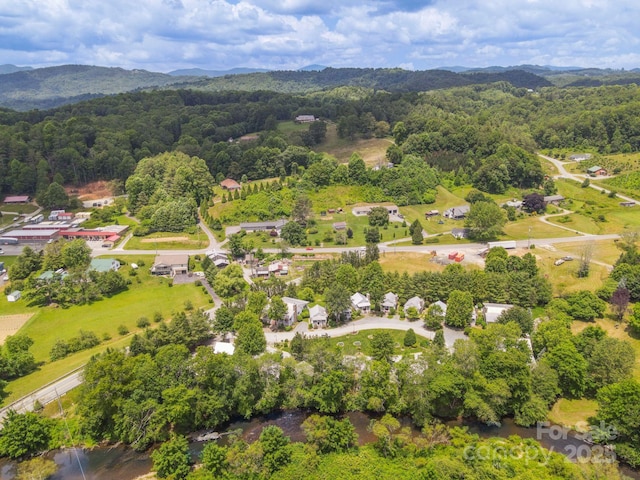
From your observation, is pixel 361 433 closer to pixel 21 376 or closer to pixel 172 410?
pixel 172 410

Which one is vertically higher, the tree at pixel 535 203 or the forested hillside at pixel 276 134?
the forested hillside at pixel 276 134

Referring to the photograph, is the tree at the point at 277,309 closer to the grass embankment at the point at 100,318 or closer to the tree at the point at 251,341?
the tree at the point at 251,341

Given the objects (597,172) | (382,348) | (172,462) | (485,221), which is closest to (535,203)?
(485,221)

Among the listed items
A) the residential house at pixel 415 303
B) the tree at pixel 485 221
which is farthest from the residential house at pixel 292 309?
the tree at pixel 485 221

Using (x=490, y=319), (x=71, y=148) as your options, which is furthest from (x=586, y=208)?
(x=71, y=148)

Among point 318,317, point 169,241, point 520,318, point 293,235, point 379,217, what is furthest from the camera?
point 379,217

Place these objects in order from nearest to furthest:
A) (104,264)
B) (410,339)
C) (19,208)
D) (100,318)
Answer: (410,339) → (100,318) → (104,264) → (19,208)

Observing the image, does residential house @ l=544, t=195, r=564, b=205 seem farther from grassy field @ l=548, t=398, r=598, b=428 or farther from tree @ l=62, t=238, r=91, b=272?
tree @ l=62, t=238, r=91, b=272

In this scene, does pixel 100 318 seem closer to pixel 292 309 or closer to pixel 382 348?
pixel 292 309
